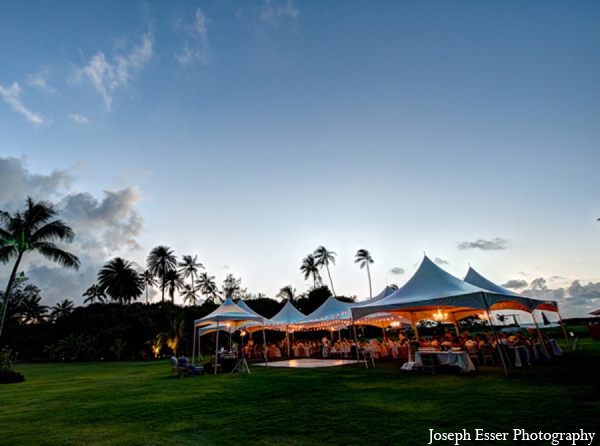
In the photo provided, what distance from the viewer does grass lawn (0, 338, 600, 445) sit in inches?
188

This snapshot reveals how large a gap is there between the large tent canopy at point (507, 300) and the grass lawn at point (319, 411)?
2.42 meters

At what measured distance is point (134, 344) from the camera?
32.5 metres

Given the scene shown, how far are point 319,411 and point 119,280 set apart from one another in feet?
177

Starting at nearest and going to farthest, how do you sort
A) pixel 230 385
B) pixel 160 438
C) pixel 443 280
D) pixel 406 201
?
1. pixel 160 438
2. pixel 230 385
3. pixel 443 280
4. pixel 406 201

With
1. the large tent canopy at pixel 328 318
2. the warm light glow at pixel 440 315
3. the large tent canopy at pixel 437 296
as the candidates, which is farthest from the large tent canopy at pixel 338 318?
the large tent canopy at pixel 437 296

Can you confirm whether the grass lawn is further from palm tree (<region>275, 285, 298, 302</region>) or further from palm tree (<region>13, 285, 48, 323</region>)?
palm tree (<region>13, 285, 48, 323</region>)

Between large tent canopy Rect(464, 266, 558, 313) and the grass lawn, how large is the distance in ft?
7.94

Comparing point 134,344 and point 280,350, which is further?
point 134,344

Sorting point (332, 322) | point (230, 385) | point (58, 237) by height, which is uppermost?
point (58, 237)

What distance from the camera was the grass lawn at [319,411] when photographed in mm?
4773

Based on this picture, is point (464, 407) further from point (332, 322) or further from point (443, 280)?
point (332, 322)

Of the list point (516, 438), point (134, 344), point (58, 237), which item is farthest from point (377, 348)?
point (134, 344)

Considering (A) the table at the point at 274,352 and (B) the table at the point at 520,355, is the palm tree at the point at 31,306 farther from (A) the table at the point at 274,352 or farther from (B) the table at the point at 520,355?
(B) the table at the point at 520,355

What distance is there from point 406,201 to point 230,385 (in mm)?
14309
